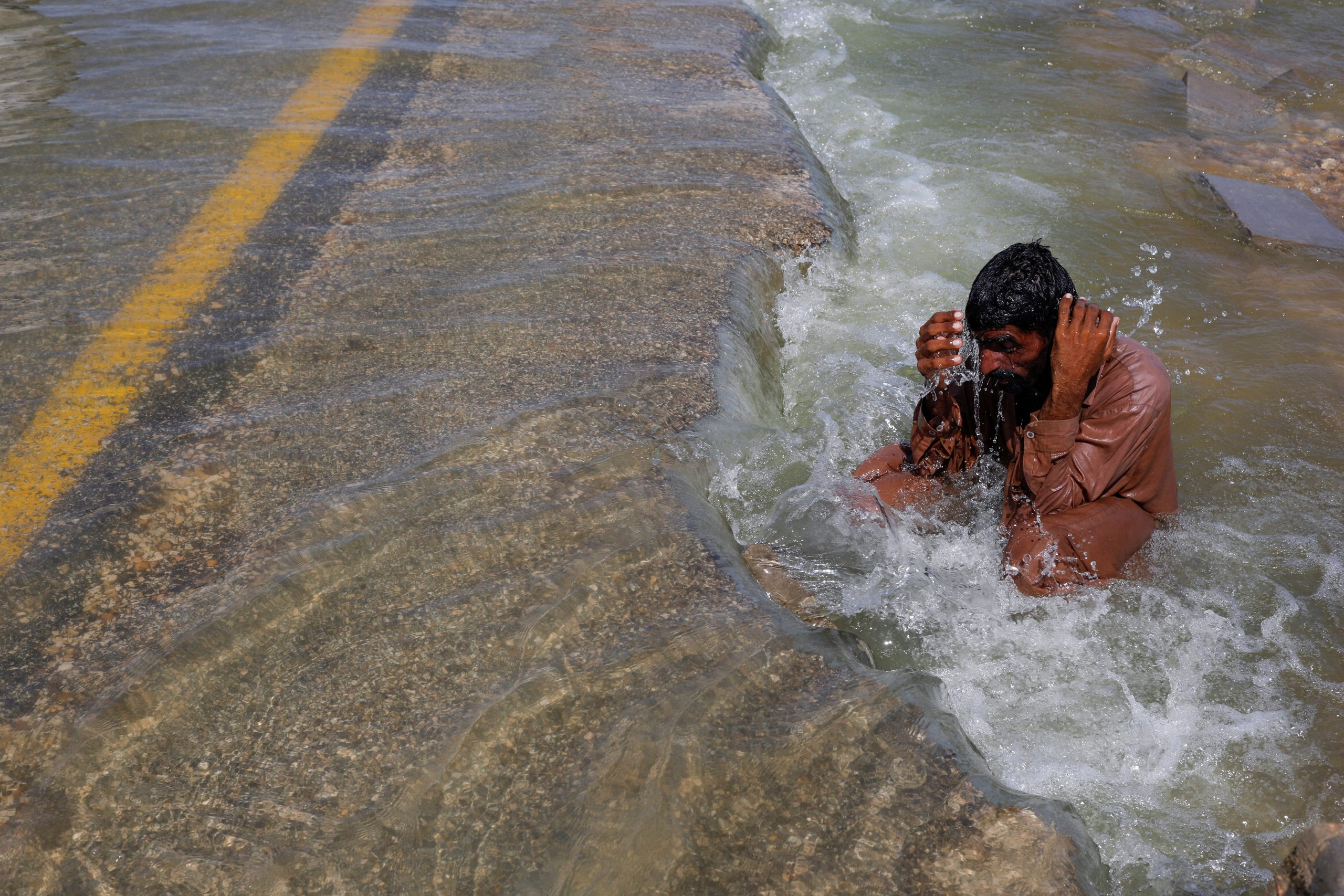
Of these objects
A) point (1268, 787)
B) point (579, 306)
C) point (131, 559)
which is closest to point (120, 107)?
point (579, 306)

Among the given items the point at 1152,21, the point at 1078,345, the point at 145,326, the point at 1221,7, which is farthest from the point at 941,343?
the point at 1221,7

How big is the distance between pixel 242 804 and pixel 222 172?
289 centimetres

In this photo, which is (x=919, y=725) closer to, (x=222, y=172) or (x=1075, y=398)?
(x=1075, y=398)

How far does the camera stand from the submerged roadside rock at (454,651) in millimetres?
1764

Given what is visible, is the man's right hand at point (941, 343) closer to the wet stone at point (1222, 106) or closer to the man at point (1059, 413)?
the man at point (1059, 413)

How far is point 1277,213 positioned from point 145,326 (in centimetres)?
512

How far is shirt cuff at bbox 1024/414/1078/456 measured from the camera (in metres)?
2.72

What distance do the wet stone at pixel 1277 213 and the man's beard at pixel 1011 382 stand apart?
116 inches

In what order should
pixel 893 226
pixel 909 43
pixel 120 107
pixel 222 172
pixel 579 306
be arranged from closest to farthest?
1. pixel 579 306
2. pixel 222 172
3. pixel 120 107
4. pixel 893 226
5. pixel 909 43

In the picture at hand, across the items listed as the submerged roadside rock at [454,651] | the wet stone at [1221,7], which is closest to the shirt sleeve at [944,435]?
the submerged roadside rock at [454,651]

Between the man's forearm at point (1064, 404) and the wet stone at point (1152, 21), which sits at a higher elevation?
the wet stone at point (1152, 21)

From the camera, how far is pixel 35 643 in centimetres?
210

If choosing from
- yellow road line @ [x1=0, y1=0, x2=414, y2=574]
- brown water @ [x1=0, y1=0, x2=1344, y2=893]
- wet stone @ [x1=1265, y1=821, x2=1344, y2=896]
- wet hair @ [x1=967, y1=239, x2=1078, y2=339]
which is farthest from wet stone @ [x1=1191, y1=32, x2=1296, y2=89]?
wet stone @ [x1=1265, y1=821, x2=1344, y2=896]

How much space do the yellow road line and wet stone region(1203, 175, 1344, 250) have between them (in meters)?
4.37
